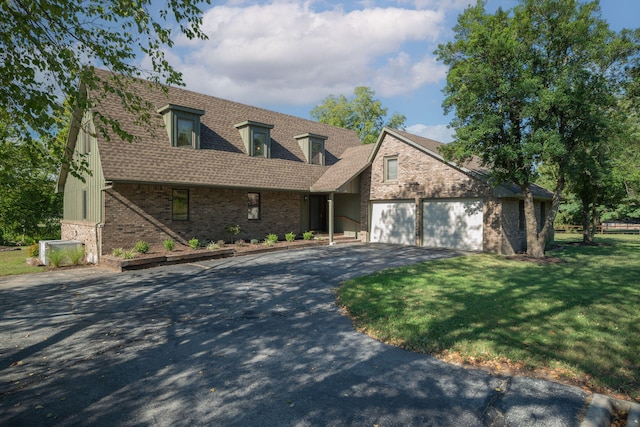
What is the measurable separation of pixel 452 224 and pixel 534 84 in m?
7.16

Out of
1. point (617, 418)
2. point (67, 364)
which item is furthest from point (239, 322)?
point (617, 418)

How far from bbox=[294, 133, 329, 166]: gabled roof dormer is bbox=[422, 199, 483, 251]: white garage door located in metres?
7.44

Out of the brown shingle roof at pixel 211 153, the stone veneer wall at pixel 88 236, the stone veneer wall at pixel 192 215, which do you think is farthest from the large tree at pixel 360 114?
the stone veneer wall at pixel 88 236

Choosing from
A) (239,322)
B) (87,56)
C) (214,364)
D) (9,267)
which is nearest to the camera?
(214,364)

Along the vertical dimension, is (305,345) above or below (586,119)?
below

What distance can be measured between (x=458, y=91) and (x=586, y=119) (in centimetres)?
468

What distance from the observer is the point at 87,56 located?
295 inches

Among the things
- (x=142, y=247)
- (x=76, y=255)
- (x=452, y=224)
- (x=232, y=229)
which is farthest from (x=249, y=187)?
(x=452, y=224)

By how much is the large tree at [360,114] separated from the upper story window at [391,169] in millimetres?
20291

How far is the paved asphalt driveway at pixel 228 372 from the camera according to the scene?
12.8 ft

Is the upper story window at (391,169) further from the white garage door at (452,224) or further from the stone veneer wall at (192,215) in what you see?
the stone veneer wall at (192,215)

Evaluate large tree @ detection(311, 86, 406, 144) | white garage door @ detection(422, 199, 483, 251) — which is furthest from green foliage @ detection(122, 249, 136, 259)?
large tree @ detection(311, 86, 406, 144)

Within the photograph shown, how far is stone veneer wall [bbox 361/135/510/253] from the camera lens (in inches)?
630

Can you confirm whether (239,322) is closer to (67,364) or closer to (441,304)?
(67,364)
